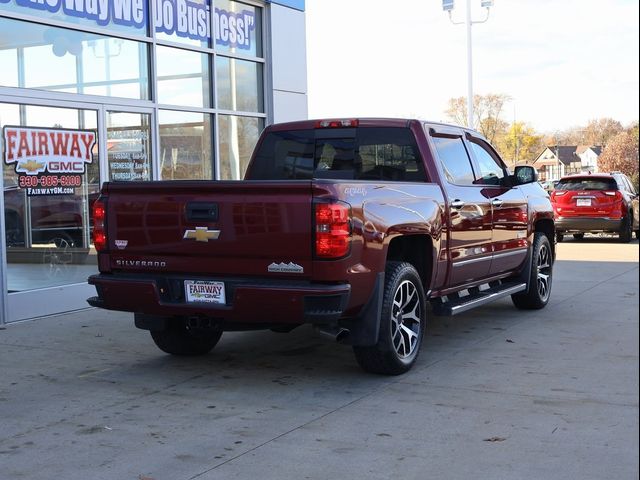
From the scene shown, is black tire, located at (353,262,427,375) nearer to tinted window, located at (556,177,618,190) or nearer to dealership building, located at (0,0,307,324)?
dealership building, located at (0,0,307,324)

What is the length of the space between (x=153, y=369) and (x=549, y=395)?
3.05 metres

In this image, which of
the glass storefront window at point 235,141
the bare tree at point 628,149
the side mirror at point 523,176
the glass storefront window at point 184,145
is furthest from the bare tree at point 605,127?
the glass storefront window at point 235,141

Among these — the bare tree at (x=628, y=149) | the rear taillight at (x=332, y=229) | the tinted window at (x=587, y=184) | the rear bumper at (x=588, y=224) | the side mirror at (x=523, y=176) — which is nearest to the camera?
the bare tree at (x=628, y=149)

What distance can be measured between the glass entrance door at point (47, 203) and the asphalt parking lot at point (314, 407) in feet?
2.97

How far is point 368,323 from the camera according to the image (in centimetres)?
553

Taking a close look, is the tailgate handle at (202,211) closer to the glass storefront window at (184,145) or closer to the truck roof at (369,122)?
the truck roof at (369,122)

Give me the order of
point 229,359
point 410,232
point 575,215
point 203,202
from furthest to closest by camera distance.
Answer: point 575,215, point 229,359, point 410,232, point 203,202

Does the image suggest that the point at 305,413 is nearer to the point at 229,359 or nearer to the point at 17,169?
the point at 229,359

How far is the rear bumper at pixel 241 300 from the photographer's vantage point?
5.18m

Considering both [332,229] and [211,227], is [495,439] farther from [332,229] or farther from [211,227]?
[211,227]

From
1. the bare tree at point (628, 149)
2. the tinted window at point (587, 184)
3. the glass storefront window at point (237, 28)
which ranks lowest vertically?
the bare tree at point (628, 149)

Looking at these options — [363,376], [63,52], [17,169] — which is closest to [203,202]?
[363,376]

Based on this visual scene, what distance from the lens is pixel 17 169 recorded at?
28.3ft

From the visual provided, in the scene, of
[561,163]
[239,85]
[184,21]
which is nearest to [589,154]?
[561,163]
